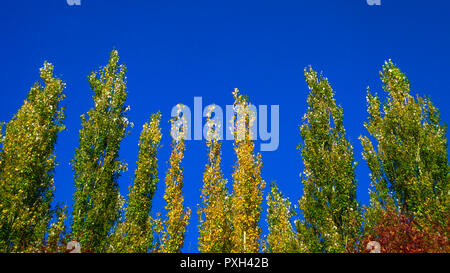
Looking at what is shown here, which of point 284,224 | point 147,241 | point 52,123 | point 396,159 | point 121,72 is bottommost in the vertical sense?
point 147,241

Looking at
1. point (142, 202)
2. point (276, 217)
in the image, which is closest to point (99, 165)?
point (142, 202)

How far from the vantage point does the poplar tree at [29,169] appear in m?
17.4

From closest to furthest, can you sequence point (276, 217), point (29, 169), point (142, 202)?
1. point (29, 169)
2. point (142, 202)
3. point (276, 217)

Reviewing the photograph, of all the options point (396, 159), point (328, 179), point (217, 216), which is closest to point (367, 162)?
point (396, 159)

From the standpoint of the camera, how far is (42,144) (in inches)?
789

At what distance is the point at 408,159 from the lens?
809 inches

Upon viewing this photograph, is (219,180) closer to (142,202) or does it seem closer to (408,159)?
(142,202)

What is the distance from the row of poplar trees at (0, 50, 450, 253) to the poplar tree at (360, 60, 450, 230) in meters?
0.07

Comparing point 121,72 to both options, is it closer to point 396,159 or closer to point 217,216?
point 217,216

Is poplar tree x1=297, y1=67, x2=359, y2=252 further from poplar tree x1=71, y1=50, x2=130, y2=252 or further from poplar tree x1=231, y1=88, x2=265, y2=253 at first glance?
poplar tree x1=71, y1=50, x2=130, y2=252

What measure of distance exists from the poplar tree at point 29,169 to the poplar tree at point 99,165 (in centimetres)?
167

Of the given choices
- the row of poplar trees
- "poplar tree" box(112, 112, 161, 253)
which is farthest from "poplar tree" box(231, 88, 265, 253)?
"poplar tree" box(112, 112, 161, 253)

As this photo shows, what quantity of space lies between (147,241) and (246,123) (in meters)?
10.8

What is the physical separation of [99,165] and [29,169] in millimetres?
3893
